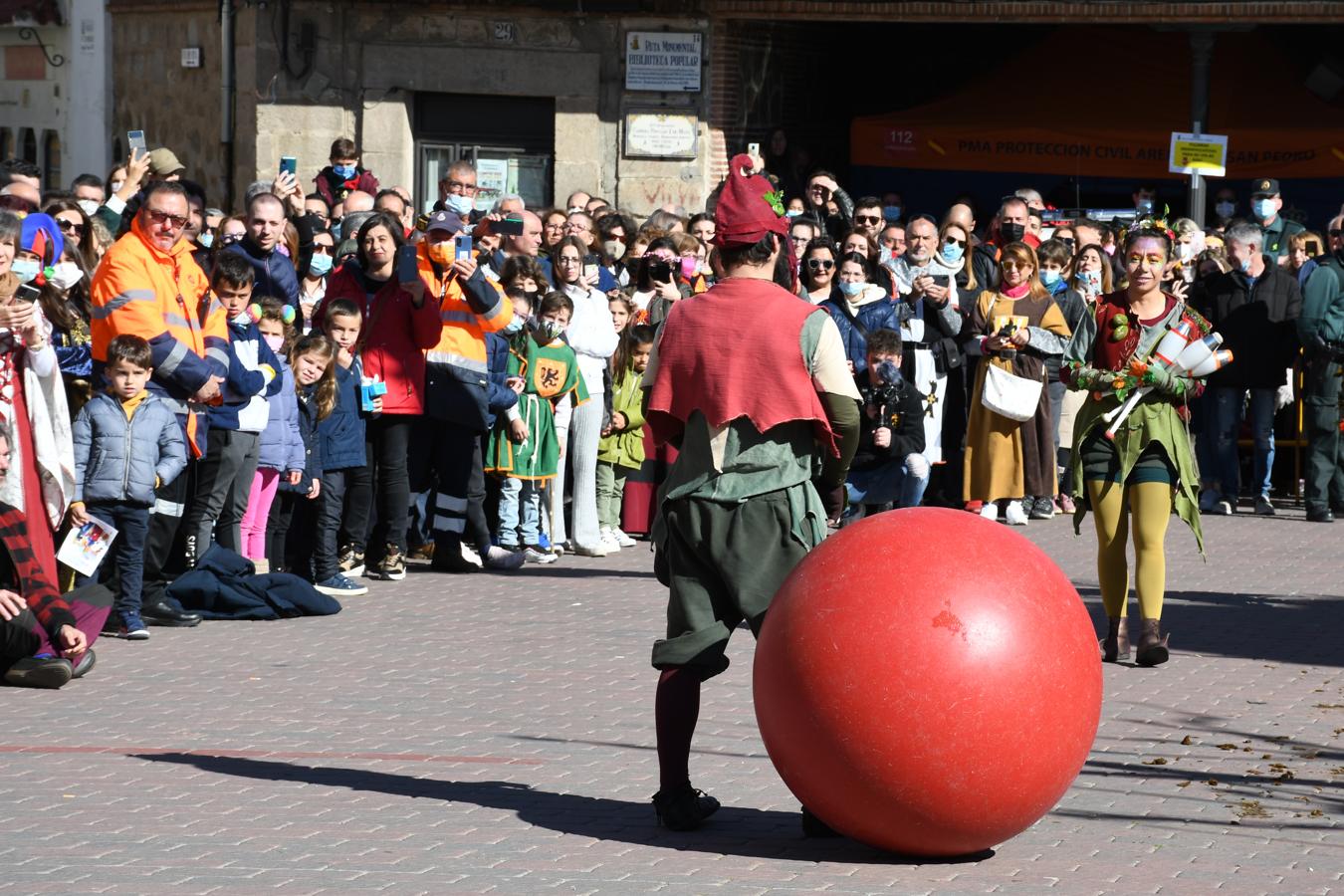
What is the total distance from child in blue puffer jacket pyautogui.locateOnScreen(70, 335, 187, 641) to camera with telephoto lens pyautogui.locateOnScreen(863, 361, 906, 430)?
4.72 meters

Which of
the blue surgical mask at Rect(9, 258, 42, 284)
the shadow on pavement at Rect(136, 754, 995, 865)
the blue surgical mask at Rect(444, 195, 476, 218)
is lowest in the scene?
the shadow on pavement at Rect(136, 754, 995, 865)

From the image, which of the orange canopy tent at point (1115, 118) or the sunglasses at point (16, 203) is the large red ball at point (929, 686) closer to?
the sunglasses at point (16, 203)

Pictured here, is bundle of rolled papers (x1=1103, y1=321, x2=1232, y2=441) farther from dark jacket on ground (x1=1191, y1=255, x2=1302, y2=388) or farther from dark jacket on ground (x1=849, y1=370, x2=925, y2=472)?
dark jacket on ground (x1=1191, y1=255, x2=1302, y2=388)

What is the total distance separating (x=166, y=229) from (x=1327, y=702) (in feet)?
19.1

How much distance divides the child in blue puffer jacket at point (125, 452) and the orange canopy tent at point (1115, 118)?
1581 centimetres

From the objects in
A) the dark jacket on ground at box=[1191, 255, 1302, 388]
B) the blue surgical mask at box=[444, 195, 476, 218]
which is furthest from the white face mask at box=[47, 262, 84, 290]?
the dark jacket on ground at box=[1191, 255, 1302, 388]

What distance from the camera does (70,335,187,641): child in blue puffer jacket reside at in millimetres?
10211

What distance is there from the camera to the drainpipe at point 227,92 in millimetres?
24719

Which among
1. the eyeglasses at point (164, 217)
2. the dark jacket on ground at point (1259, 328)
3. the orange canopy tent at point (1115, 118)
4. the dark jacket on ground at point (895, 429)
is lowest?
the dark jacket on ground at point (895, 429)

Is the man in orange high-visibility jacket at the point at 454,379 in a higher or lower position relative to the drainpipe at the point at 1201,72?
lower

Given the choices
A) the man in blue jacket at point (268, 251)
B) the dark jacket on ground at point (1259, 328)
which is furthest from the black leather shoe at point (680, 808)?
the dark jacket on ground at point (1259, 328)

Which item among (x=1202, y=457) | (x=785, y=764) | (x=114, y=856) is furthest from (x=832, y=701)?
(x=1202, y=457)

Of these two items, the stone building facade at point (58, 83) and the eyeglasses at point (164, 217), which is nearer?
the eyeglasses at point (164, 217)

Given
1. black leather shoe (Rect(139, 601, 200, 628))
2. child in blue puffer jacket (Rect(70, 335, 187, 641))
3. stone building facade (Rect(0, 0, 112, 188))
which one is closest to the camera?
child in blue puffer jacket (Rect(70, 335, 187, 641))
